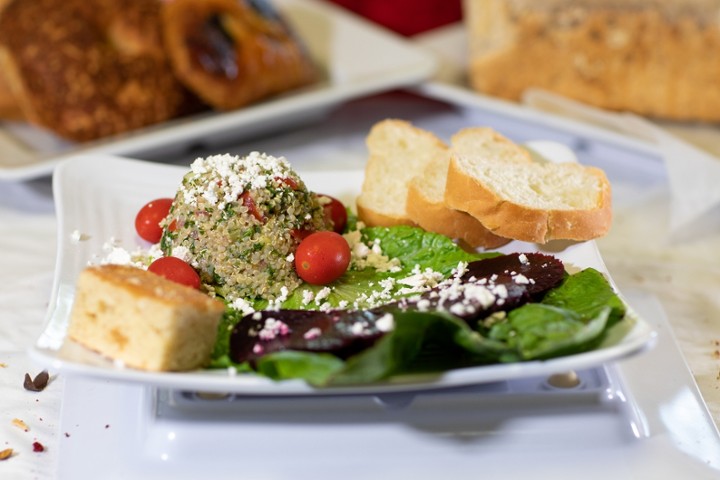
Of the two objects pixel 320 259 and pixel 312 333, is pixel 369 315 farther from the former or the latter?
pixel 320 259

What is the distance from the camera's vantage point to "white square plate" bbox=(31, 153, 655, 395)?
1506 mm

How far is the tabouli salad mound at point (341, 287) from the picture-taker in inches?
60.9

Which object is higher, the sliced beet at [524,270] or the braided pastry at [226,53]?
the braided pastry at [226,53]

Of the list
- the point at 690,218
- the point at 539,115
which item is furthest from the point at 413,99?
the point at 690,218

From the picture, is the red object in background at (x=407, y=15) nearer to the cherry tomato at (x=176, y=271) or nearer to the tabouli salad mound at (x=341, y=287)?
the tabouli salad mound at (x=341, y=287)

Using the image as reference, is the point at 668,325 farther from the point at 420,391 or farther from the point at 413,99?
the point at 413,99

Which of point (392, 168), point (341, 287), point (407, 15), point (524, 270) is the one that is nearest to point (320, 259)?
point (341, 287)

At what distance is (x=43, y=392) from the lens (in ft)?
6.55

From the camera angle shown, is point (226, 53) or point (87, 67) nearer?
point (87, 67)

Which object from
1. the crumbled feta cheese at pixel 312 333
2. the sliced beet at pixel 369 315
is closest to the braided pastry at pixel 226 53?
the sliced beet at pixel 369 315

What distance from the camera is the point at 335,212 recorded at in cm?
222

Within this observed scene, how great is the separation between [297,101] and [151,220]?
4.21ft

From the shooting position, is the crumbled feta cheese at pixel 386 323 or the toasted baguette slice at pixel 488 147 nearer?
the crumbled feta cheese at pixel 386 323

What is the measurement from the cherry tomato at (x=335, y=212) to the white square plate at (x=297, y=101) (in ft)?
3.24
